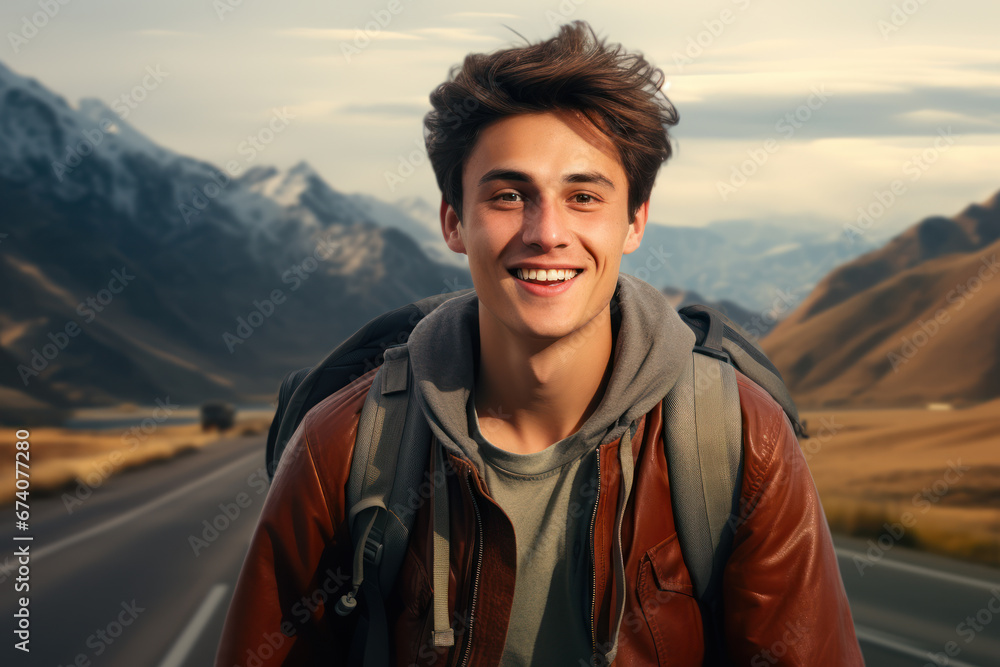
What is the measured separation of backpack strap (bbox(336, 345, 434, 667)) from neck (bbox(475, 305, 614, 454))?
0.27 meters

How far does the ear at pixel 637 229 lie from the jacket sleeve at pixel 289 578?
1.11m

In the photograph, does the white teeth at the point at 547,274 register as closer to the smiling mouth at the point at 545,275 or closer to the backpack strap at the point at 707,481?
the smiling mouth at the point at 545,275

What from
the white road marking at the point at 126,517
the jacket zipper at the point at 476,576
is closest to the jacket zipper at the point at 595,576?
the jacket zipper at the point at 476,576

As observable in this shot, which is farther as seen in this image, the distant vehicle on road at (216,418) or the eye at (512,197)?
the distant vehicle on road at (216,418)

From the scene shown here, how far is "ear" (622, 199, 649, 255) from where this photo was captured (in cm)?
256

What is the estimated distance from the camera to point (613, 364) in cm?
253

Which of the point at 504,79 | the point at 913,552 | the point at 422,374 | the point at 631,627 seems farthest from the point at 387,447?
the point at 913,552

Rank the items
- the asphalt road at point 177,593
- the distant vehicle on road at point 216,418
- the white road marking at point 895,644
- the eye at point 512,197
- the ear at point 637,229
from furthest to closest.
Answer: the distant vehicle on road at point 216,418, the asphalt road at point 177,593, the white road marking at point 895,644, the ear at point 637,229, the eye at point 512,197

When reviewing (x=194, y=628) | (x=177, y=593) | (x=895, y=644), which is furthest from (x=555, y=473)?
(x=177, y=593)

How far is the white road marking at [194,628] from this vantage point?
6160 millimetres

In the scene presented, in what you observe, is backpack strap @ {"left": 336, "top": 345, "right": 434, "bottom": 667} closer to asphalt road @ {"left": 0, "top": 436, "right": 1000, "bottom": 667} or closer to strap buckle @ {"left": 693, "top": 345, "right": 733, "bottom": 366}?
strap buckle @ {"left": 693, "top": 345, "right": 733, "bottom": 366}

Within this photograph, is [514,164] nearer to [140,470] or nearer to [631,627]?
[631,627]

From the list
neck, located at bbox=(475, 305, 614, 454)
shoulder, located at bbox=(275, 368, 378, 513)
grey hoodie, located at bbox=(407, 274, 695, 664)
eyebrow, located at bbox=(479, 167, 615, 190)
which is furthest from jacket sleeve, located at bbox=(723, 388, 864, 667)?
shoulder, located at bbox=(275, 368, 378, 513)

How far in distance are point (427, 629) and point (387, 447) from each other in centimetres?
49
